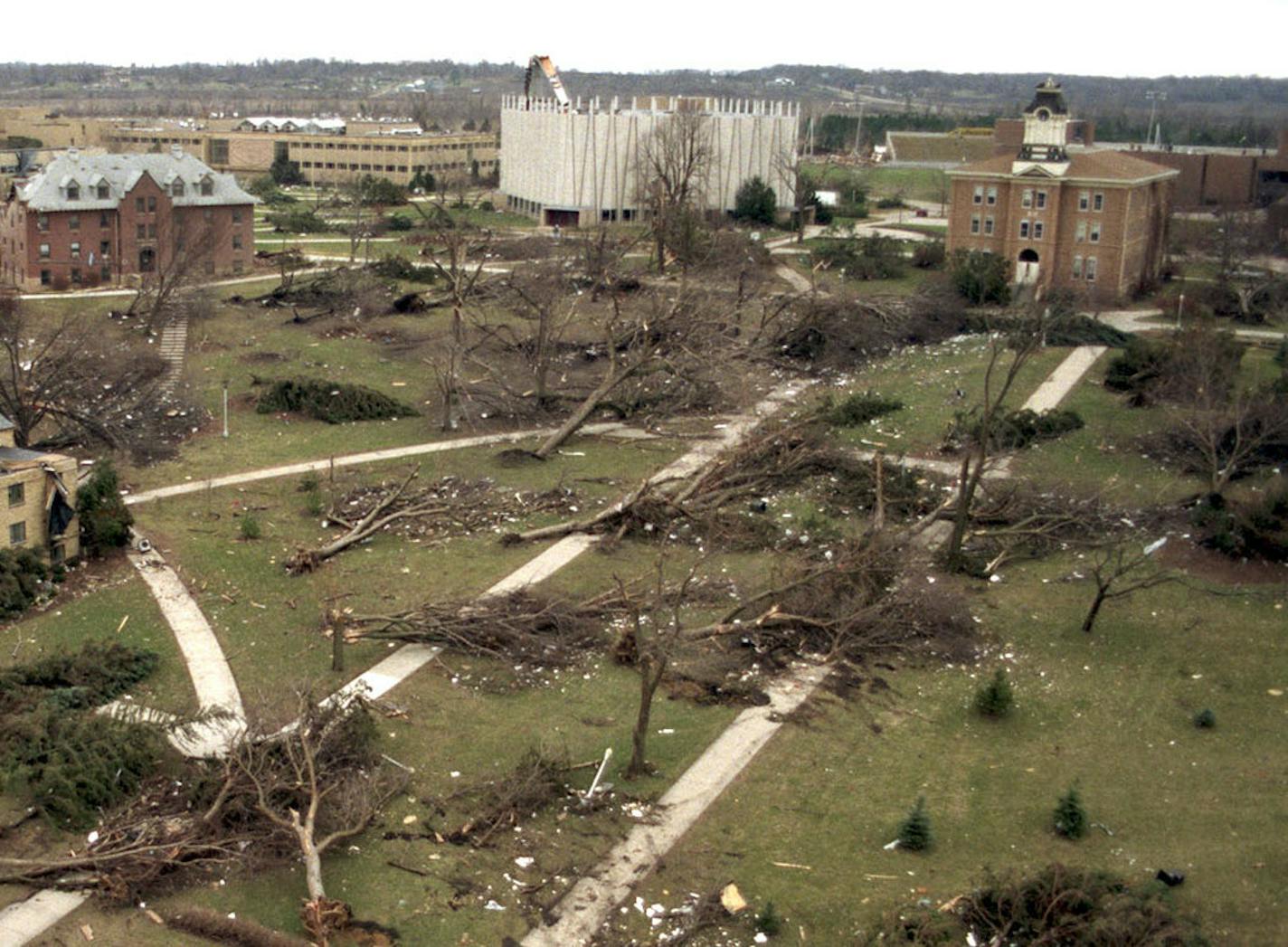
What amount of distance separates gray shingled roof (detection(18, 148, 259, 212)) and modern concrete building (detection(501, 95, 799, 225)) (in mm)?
20387

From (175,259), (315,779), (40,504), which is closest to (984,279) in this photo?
(175,259)

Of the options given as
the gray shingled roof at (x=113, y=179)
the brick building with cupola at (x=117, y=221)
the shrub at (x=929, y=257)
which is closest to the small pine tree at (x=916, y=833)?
the brick building with cupola at (x=117, y=221)

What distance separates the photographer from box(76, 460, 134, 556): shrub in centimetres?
2877

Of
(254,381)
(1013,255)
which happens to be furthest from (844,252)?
(254,381)

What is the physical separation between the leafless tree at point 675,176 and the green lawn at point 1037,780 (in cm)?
3820

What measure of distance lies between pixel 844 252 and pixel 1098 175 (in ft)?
43.6

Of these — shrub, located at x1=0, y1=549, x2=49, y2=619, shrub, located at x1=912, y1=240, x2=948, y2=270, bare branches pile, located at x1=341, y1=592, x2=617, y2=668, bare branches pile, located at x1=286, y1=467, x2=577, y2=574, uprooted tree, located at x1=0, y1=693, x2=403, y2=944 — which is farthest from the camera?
shrub, located at x1=912, y1=240, x2=948, y2=270

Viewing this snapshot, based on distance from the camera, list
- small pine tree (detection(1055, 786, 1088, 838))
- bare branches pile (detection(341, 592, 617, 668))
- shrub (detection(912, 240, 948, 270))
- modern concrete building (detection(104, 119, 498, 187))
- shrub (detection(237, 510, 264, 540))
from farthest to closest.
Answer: modern concrete building (detection(104, 119, 498, 187)) → shrub (detection(912, 240, 948, 270)) → shrub (detection(237, 510, 264, 540)) → bare branches pile (detection(341, 592, 617, 668)) → small pine tree (detection(1055, 786, 1088, 838))

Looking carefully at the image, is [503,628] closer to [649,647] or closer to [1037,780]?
[649,647]

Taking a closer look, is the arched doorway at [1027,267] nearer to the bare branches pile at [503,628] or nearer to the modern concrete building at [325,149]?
the bare branches pile at [503,628]

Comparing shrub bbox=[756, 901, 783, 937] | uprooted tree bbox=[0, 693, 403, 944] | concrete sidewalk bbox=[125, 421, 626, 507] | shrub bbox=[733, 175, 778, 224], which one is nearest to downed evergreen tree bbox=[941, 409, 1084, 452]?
concrete sidewalk bbox=[125, 421, 626, 507]

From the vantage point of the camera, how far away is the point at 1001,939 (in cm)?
1656

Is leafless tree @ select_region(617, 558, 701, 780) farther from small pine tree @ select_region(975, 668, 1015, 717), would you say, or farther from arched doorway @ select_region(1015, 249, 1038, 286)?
arched doorway @ select_region(1015, 249, 1038, 286)

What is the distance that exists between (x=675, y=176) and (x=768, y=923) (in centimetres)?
5469
